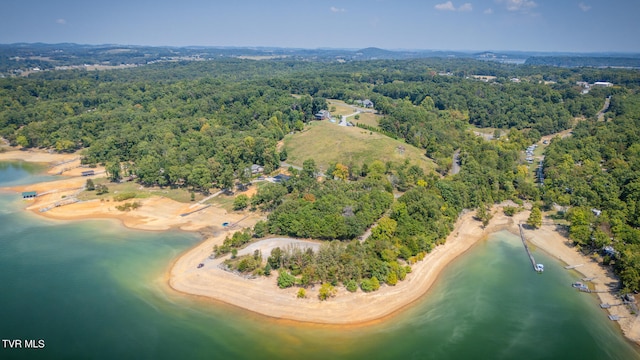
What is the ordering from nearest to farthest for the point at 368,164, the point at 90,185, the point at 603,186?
the point at 603,186, the point at 90,185, the point at 368,164

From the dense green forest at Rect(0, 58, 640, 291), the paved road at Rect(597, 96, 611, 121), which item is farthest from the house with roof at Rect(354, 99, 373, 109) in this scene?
the paved road at Rect(597, 96, 611, 121)

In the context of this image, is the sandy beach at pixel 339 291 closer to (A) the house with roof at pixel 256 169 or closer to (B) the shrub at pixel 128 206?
(B) the shrub at pixel 128 206

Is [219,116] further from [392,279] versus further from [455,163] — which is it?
[392,279]

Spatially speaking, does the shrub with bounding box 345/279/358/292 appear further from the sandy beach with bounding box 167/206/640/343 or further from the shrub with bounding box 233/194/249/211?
the shrub with bounding box 233/194/249/211

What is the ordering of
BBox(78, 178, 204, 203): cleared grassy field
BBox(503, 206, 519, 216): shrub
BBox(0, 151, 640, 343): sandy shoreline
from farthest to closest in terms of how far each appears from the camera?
BBox(78, 178, 204, 203): cleared grassy field < BBox(503, 206, 519, 216): shrub < BBox(0, 151, 640, 343): sandy shoreline

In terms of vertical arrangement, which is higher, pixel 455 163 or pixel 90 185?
pixel 455 163

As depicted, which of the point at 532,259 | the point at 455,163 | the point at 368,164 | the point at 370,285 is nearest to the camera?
the point at 370,285

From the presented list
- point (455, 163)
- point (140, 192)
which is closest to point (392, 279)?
point (455, 163)
